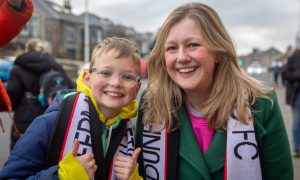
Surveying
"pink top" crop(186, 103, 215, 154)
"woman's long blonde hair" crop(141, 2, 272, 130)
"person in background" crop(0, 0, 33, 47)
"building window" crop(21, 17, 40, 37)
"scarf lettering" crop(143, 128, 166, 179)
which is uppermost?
"building window" crop(21, 17, 40, 37)

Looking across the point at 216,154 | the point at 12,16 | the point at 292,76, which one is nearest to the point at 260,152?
the point at 216,154

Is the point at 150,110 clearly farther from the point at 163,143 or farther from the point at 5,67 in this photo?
the point at 5,67

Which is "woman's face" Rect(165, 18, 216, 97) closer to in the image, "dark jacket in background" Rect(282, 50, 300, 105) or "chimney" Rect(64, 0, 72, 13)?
"dark jacket in background" Rect(282, 50, 300, 105)

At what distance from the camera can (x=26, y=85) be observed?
4.43 metres

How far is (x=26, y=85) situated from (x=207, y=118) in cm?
279

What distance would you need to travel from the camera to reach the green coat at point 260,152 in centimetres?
212

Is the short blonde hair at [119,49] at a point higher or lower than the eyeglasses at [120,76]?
higher

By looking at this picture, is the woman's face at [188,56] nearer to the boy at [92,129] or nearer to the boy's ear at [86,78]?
the boy at [92,129]

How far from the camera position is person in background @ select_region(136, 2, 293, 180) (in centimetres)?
211

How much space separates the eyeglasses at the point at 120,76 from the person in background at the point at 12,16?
24.0 inches

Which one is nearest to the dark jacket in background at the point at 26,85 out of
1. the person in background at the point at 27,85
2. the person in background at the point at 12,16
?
the person in background at the point at 27,85

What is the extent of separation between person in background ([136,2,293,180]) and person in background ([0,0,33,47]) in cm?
82

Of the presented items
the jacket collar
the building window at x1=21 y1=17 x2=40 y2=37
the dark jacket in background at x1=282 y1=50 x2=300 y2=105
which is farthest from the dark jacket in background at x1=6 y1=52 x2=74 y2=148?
the building window at x1=21 y1=17 x2=40 y2=37

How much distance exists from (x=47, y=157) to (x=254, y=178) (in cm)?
104
